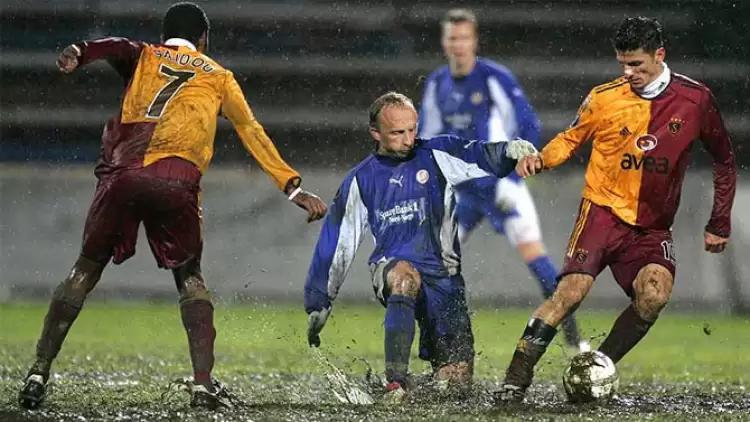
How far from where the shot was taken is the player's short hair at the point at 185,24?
7.55m

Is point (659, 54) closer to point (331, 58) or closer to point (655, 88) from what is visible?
point (655, 88)

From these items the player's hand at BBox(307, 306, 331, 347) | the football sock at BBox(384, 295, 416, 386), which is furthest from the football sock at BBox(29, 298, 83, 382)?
the football sock at BBox(384, 295, 416, 386)

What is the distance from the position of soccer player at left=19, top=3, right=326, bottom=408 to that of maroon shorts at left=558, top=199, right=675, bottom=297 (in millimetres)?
1261

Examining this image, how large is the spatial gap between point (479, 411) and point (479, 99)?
392 cm

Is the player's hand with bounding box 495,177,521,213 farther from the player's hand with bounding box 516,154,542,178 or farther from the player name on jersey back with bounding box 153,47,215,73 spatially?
the player name on jersey back with bounding box 153,47,215,73

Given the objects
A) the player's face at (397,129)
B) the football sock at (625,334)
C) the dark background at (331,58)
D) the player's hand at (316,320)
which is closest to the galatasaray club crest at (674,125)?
the football sock at (625,334)

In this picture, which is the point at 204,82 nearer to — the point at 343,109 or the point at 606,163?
the point at 606,163

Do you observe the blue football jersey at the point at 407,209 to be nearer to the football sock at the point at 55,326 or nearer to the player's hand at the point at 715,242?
the player's hand at the point at 715,242

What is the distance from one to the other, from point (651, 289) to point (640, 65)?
3.39 ft

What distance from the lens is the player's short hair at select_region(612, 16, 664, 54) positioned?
7.51m

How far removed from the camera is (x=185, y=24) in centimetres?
755

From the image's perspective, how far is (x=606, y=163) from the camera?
302 inches

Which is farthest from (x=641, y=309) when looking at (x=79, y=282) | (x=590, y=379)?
(x=79, y=282)

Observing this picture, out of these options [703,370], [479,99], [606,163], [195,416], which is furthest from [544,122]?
[195,416]
